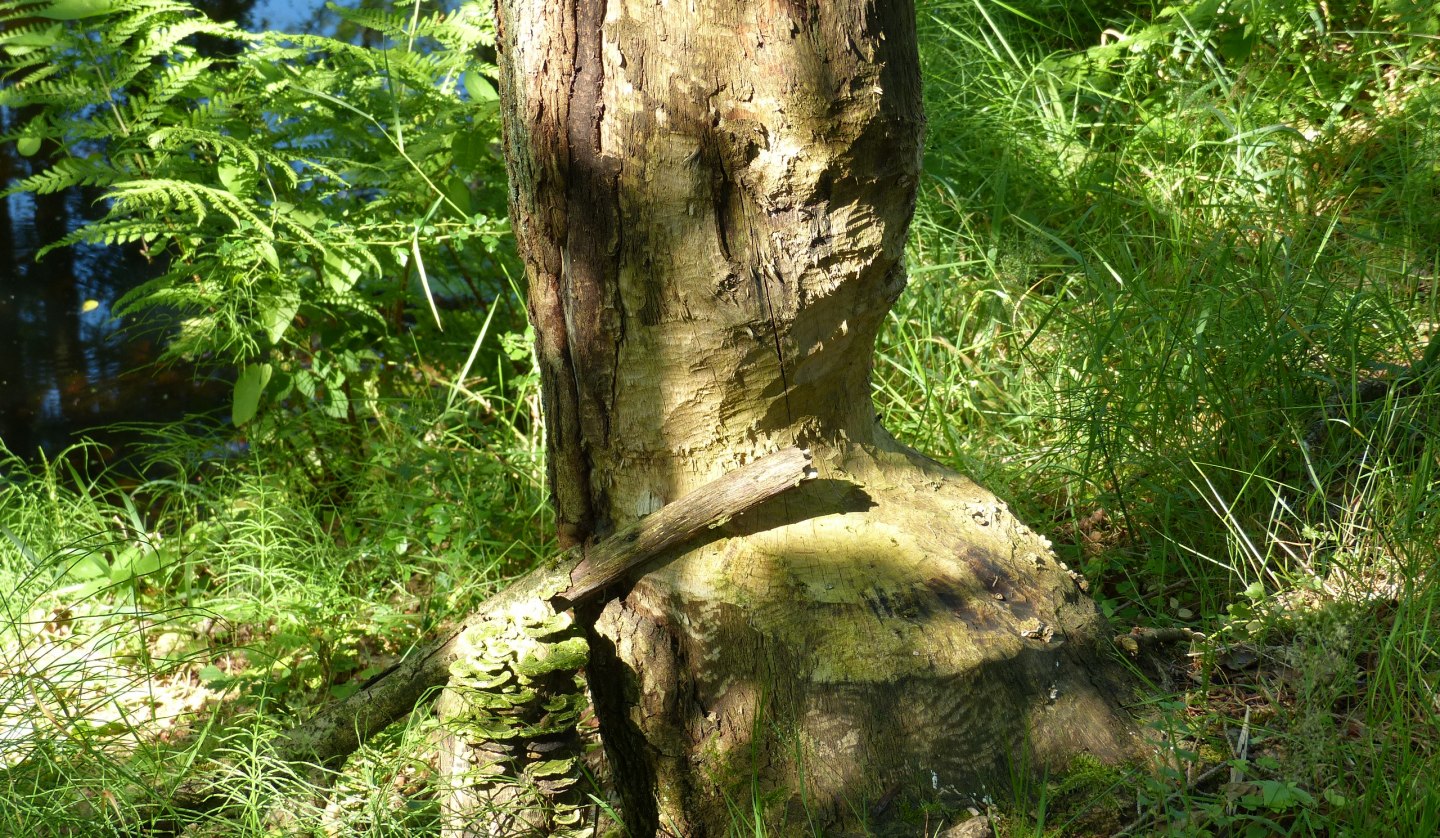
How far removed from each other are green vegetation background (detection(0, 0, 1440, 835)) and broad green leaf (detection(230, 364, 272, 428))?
0.01 meters

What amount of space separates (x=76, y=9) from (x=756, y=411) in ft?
9.11

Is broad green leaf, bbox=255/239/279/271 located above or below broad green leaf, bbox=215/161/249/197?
below

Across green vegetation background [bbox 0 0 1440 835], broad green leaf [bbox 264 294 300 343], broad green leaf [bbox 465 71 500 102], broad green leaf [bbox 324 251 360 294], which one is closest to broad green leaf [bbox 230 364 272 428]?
green vegetation background [bbox 0 0 1440 835]

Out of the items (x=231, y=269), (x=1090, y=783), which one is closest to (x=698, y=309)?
(x=1090, y=783)

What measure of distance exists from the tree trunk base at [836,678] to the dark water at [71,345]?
3002mm

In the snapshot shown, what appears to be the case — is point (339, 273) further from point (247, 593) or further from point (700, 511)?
point (700, 511)

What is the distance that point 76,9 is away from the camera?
3.29 metres

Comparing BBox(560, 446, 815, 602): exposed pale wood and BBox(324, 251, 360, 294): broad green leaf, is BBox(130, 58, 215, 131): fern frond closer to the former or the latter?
BBox(324, 251, 360, 294): broad green leaf

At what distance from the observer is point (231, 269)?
327cm

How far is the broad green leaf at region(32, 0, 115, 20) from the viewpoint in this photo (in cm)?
328

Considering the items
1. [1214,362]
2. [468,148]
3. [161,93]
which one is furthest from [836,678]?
[161,93]

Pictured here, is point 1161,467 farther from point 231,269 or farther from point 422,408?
point 231,269

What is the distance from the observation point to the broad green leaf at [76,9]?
328 cm

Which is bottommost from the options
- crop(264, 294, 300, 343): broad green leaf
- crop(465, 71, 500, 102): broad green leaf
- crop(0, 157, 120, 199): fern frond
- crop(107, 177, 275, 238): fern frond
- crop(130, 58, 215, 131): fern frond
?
crop(264, 294, 300, 343): broad green leaf
